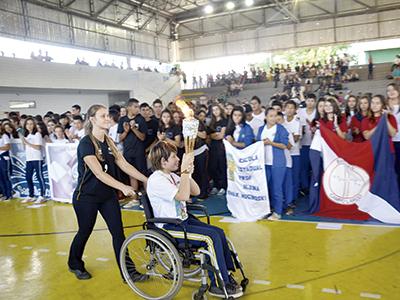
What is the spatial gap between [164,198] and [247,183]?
2145 millimetres

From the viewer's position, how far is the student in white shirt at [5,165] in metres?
6.70

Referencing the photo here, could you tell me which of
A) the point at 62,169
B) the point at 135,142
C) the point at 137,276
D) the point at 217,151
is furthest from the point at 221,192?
the point at 137,276

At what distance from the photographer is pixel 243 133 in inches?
200

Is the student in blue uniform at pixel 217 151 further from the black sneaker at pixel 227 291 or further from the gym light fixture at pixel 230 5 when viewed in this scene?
the gym light fixture at pixel 230 5

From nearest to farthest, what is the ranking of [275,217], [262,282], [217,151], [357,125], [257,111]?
[262,282]
[275,217]
[357,125]
[257,111]
[217,151]

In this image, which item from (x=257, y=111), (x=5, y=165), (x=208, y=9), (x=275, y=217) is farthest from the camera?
(x=208, y=9)

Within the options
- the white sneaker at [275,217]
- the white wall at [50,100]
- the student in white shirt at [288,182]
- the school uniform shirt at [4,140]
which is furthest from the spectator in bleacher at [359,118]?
the white wall at [50,100]

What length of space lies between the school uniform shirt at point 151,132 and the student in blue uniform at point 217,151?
2.98 ft

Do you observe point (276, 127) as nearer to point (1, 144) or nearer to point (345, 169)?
point (345, 169)

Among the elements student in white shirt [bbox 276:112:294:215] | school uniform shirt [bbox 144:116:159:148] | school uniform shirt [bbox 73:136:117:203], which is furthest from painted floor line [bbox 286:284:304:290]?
school uniform shirt [bbox 144:116:159:148]

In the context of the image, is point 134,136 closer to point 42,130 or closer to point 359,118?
point 42,130

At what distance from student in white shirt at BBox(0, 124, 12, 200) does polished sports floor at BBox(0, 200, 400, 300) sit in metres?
2.21

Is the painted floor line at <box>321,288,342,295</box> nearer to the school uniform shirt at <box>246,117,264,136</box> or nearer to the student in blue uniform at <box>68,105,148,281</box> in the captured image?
the student in blue uniform at <box>68,105,148,281</box>

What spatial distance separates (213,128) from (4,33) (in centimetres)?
1224
